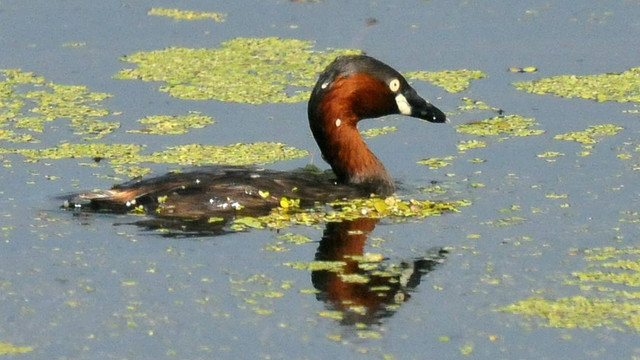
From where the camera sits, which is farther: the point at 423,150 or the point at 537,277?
the point at 423,150

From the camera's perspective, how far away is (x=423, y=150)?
12680mm

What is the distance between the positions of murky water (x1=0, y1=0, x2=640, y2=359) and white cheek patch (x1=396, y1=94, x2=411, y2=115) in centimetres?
41

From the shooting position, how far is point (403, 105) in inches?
480

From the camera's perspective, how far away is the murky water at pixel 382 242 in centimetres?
863

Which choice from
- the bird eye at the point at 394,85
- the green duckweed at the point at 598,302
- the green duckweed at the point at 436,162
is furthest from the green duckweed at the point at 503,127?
the green duckweed at the point at 598,302

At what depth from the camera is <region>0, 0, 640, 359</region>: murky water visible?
863 cm

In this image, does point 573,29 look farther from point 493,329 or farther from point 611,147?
point 493,329

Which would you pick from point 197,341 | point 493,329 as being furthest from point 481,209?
point 197,341

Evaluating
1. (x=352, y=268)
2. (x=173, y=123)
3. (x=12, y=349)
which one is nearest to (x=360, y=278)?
(x=352, y=268)

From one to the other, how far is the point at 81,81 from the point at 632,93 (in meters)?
4.79

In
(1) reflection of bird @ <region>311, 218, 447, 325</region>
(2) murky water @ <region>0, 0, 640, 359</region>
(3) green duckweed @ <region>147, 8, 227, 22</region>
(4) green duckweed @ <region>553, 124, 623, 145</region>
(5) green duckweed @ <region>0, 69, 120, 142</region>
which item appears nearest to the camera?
(2) murky water @ <region>0, 0, 640, 359</region>

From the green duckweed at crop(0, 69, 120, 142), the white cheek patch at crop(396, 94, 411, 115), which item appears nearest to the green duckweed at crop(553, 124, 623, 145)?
the white cheek patch at crop(396, 94, 411, 115)

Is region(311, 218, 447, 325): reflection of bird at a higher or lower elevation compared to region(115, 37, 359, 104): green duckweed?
lower

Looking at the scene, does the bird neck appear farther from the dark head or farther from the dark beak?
the dark beak
